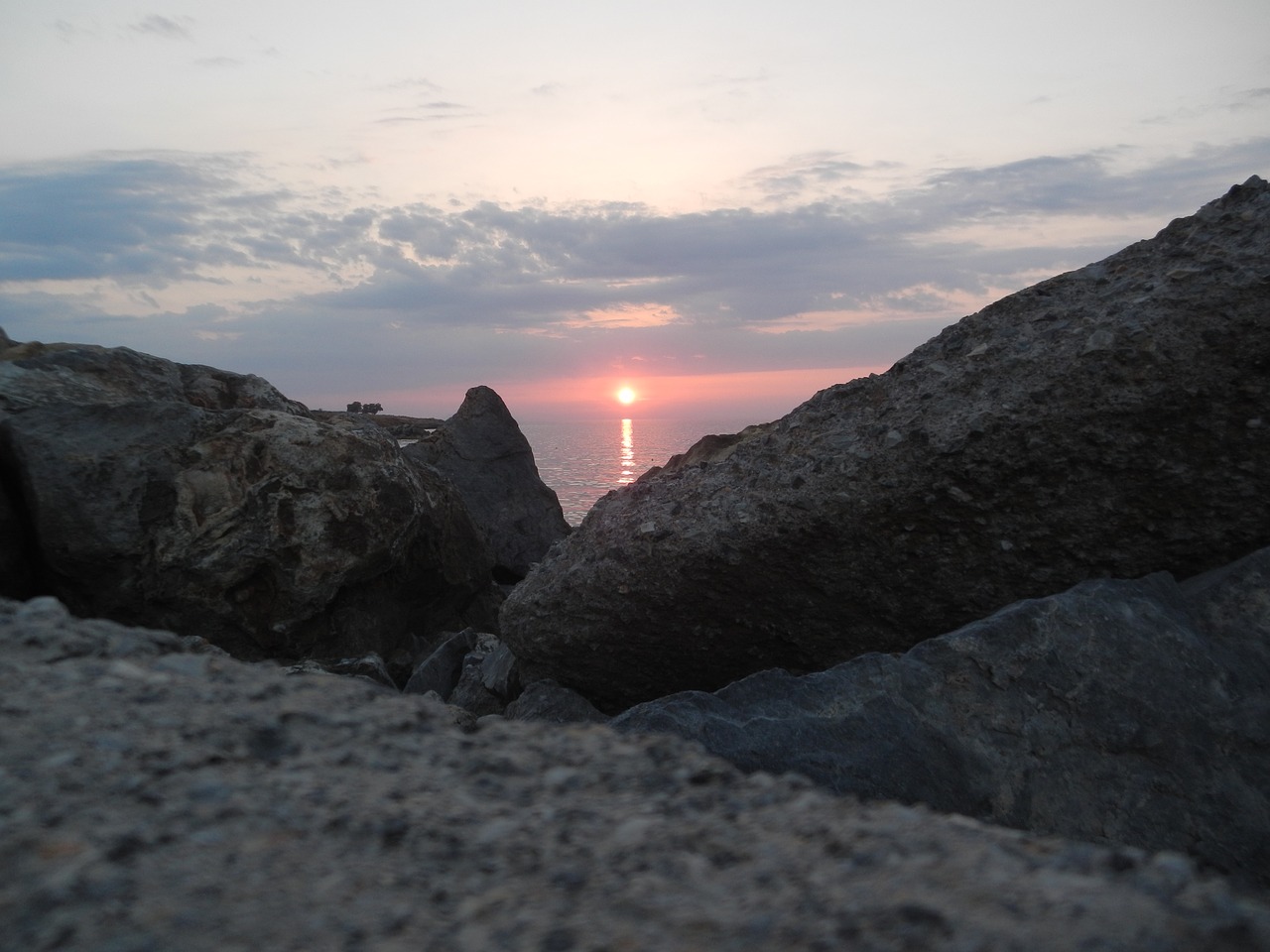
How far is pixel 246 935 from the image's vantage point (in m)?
1.70

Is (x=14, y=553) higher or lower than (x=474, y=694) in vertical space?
higher

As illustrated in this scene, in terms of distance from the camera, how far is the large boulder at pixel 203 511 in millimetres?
6320

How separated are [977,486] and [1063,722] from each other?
122 centimetres

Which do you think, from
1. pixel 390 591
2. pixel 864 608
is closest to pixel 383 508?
pixel 390 591

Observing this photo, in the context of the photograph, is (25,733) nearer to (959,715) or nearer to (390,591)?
(959,715)

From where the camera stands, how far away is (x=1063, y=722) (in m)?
3.71

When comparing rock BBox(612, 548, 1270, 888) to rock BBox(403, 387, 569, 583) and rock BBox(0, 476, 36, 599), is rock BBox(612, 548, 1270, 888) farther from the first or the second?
rock BBox(403, 387, 569, 583)

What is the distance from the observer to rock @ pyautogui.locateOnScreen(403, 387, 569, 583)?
35.3ft

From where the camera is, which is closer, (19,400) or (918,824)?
(918,824)

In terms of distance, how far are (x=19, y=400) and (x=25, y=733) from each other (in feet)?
17.1

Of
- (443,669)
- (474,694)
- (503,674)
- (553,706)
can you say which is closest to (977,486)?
(553,706)

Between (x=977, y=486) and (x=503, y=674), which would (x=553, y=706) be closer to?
(x=503, y=674)

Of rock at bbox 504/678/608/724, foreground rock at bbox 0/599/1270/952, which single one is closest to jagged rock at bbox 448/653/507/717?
rock at bbox 504/678/608/724

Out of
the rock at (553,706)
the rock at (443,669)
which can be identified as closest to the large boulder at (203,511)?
the rock at (443,669)
